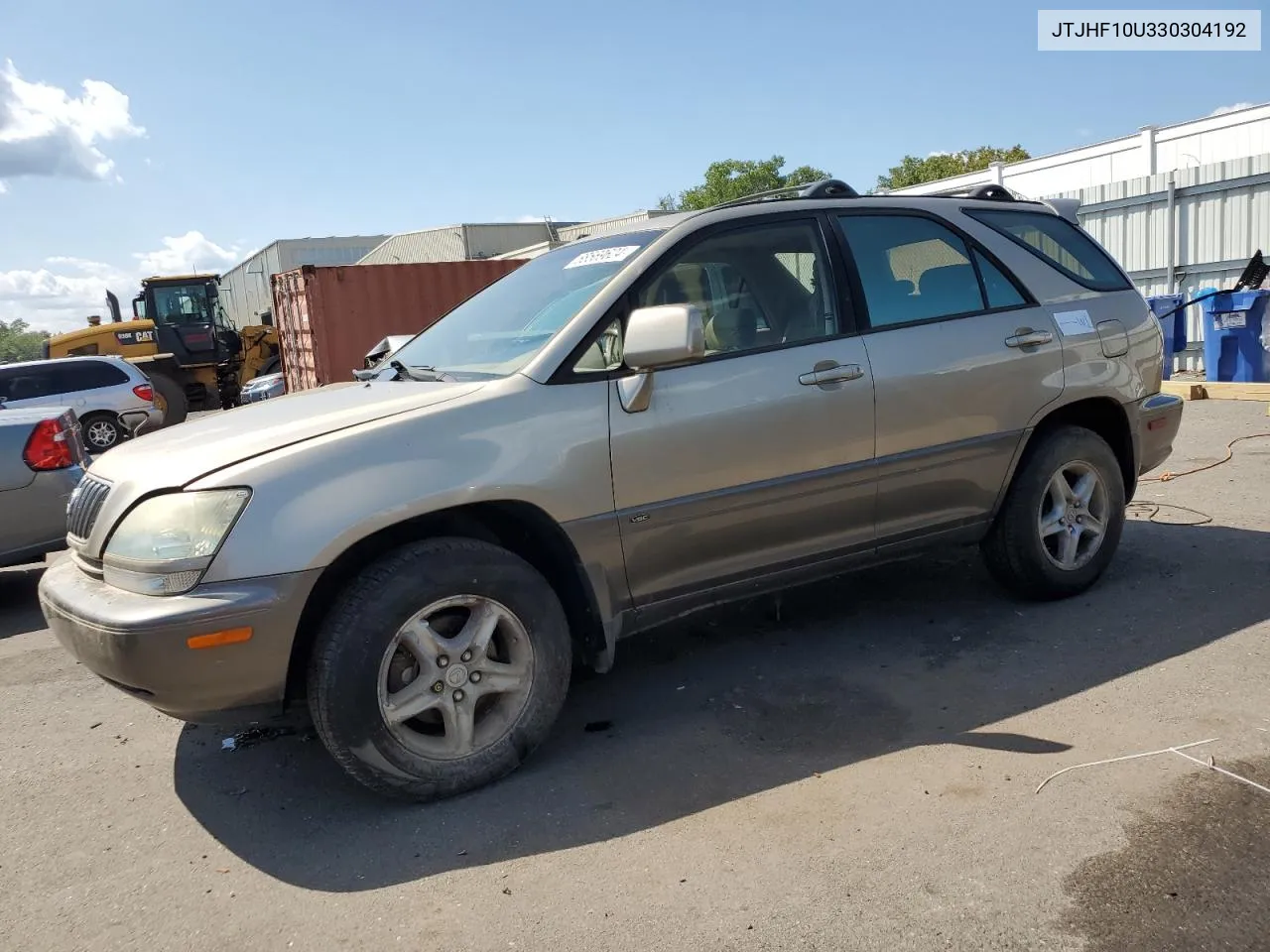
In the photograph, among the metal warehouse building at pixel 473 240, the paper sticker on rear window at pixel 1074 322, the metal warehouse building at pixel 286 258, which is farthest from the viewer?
the metal warehouse building at pixel 286 258

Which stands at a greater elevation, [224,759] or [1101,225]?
[1101,225]

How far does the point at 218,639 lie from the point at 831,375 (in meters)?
2.32

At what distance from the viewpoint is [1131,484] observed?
15.6 ft

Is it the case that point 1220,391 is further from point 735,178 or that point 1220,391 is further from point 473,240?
point 735,178

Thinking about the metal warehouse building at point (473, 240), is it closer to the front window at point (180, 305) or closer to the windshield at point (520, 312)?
the front window at point (180, 305)

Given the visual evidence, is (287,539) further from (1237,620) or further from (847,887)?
(1237,620)

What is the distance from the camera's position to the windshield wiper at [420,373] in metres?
3.61

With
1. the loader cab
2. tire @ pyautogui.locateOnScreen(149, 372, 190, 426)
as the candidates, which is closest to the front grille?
tire @ pyautogui.locateOnScreen(149, 372, 190, 426)

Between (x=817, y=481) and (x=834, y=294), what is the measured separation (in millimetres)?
780

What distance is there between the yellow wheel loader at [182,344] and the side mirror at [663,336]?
19.2 metres

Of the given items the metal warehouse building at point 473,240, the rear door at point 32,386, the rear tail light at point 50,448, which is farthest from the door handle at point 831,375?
the metal warehouse building at point 473,240

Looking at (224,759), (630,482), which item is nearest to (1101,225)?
(630,482)

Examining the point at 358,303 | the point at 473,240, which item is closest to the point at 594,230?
the point at 358,303

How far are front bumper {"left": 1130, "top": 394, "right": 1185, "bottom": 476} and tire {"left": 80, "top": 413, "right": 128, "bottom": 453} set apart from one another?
14699 mm
